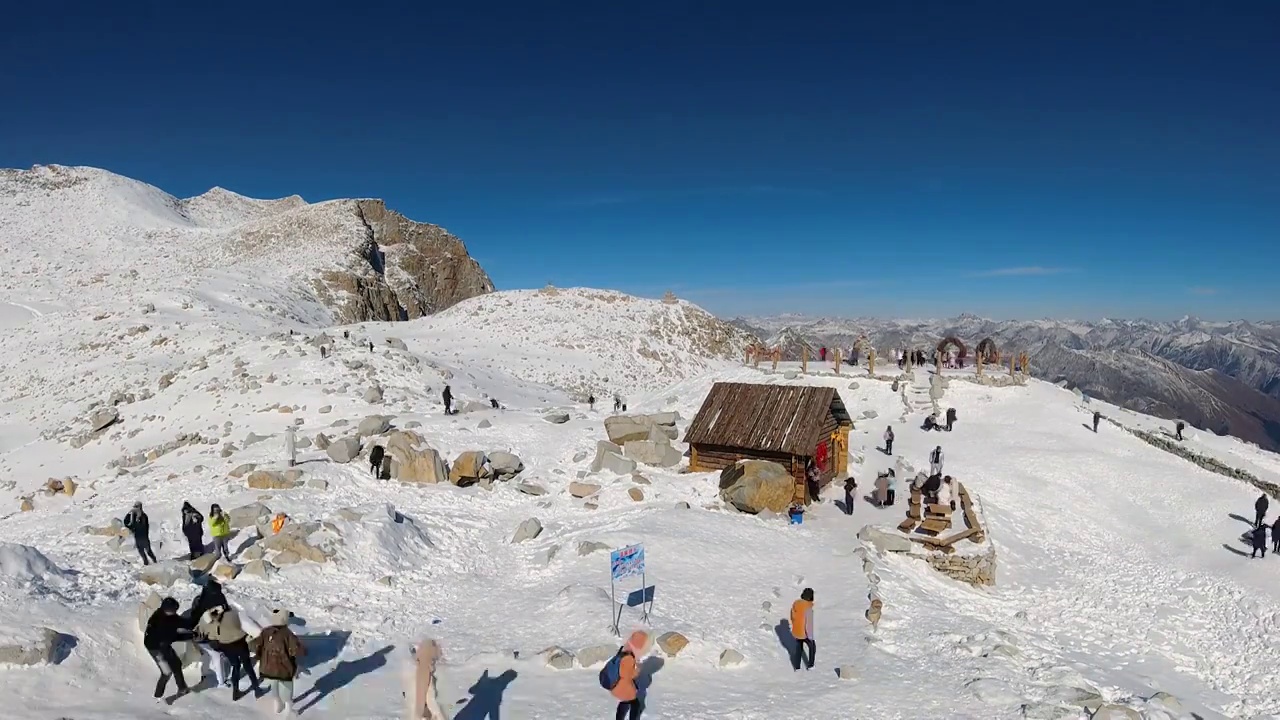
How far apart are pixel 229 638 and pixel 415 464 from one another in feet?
52.2

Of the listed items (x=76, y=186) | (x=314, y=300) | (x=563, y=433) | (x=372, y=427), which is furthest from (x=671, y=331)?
(x=76, y=186)

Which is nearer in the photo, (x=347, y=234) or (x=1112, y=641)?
(x=1112, y=641)

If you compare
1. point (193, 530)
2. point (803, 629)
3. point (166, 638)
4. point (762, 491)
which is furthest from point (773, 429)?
point (166, 638)

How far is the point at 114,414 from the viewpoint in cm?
3519

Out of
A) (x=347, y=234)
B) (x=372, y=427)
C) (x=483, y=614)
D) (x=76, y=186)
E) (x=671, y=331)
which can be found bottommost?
(x=483, y=614)

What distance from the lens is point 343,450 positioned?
26000mm

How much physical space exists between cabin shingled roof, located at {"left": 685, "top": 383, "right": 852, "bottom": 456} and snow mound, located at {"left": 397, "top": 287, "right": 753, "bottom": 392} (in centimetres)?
2730

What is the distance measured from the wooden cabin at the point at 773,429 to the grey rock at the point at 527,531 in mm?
8594

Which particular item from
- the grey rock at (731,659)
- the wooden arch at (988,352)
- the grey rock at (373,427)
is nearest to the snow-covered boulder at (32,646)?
the grey rock at (731,659)

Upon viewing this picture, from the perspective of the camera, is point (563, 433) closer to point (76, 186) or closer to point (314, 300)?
point (314, 300)

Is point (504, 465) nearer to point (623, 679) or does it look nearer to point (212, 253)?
point (623, 679)

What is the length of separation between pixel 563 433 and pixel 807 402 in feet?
37.5

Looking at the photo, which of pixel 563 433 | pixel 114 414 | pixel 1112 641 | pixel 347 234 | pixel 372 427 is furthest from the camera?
pixel 347 234

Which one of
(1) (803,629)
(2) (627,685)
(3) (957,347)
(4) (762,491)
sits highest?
(3) (957,347)
